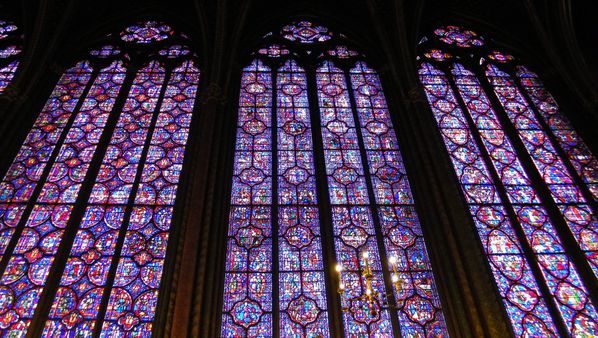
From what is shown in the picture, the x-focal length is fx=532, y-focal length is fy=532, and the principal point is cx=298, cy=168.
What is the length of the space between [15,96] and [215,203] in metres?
4.42

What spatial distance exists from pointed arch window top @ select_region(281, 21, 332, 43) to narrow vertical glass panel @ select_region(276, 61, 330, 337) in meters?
1.55

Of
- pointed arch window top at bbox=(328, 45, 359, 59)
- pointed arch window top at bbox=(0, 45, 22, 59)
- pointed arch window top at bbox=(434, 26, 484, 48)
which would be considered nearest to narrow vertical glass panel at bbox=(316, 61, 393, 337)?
pointed arch window top at bbox=(328, 45, 359, 59)

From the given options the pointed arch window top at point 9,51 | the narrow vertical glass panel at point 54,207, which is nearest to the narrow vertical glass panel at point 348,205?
the narrow vertical glass panel at point 54,207

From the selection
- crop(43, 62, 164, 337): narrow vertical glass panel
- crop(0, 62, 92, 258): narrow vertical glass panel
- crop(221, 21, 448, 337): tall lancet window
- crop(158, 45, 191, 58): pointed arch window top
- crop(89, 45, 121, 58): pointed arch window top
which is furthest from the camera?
crop(158, 45, 191, 58): pointed arch window top

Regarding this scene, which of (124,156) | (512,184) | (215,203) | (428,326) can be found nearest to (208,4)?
(124,156)

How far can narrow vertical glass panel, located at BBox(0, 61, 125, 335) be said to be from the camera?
763 centimetres

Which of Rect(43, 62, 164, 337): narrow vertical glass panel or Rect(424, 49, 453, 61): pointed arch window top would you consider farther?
Rect(424, 49, 453, 61): pointed arch window top

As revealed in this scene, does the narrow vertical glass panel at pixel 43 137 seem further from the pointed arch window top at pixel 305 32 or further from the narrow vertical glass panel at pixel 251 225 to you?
the pointed arch window top at pixel 305 32

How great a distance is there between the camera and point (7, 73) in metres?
11.0

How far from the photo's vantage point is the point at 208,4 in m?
11.7

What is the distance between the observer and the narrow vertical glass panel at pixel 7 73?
35.3ft

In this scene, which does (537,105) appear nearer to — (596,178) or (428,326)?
(596,178)

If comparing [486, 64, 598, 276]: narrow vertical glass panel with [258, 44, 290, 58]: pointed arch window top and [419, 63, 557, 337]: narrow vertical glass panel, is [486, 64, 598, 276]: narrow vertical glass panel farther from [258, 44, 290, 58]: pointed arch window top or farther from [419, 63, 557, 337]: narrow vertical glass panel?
[258, 44, 290, 58]: pointed arch window top

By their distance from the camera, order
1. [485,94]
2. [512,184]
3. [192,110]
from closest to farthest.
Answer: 1. [512,184]
2. [192,110]
3. [485,94]
